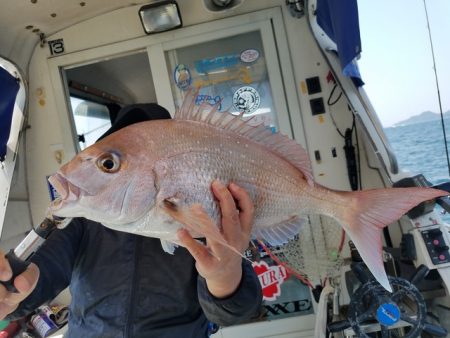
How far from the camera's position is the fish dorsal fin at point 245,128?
3.55ft

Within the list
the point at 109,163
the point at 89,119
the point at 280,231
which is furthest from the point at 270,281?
the point at 89,119

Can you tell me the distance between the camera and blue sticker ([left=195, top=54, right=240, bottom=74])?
3.61 metres

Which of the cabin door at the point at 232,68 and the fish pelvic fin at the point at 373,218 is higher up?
the cabin door at the point at 232,68

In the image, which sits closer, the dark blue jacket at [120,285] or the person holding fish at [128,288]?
the person holding fish at [128,288]

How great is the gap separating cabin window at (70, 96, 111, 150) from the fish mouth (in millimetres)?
3559

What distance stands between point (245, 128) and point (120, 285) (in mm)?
870

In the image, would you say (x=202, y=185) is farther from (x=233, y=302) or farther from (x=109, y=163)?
(x=233, y=302)

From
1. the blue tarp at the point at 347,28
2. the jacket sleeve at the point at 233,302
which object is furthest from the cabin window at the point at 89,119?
the jacket sleeve at the point at 233,302

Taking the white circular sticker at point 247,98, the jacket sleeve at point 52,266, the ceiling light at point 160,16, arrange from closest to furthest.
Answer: the jacket sleeve at point 52,266, the ceiling light at point 160,16, the white circular sticker at point 247,98

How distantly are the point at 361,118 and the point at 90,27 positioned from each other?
273 cm

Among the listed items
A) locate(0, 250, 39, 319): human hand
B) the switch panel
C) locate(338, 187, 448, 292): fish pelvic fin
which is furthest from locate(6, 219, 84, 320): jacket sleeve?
the switch panel

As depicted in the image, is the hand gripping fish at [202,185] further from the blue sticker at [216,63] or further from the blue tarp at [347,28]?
the blue sticker at [216,63]

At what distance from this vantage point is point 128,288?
60.6 inches

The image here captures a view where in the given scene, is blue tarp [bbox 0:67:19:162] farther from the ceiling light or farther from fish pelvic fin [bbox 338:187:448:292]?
fish pelvic fin [bbox 338:187:448:292]
